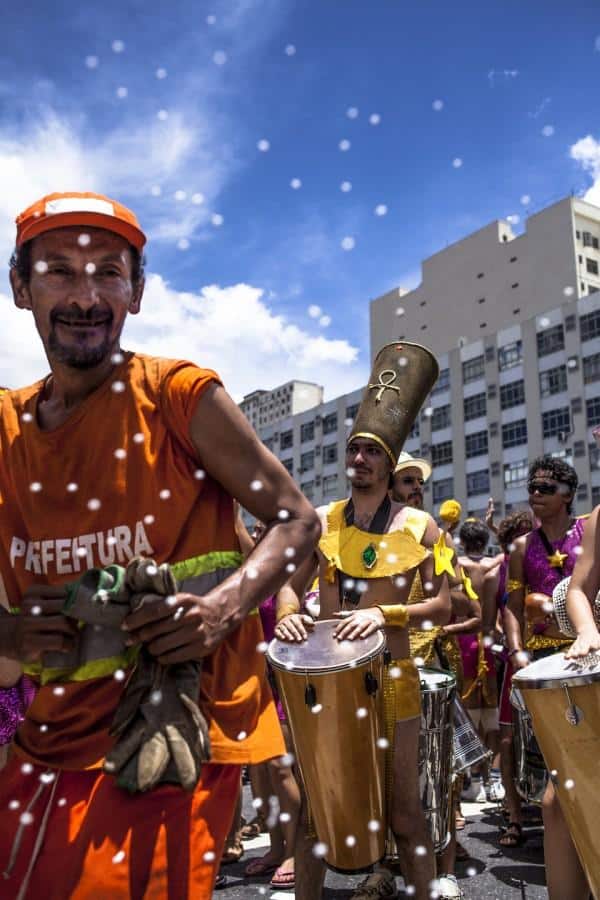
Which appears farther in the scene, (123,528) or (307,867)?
(307,867)

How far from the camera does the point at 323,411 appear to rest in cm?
6744

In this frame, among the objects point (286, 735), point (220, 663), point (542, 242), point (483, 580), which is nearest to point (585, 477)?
point (542, 242)

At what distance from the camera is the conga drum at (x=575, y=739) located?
2.73 metres

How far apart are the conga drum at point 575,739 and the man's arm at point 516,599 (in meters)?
2.51

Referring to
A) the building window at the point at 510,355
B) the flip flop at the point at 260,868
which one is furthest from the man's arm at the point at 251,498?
the building window at the point at 510,355

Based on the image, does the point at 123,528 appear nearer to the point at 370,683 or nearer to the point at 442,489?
the point at 370,683

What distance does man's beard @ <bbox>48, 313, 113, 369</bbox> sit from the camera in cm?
179

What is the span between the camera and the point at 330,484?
217ft

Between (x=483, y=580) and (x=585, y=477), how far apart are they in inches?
1588

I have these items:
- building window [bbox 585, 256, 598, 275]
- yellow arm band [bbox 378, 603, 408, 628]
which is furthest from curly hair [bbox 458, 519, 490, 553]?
building window [bbox 585, 256, 598, 275]

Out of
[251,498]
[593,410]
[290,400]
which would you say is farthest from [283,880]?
[290,400]

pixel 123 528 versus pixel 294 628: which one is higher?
pixel 123 528

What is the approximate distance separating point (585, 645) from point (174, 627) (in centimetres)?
193

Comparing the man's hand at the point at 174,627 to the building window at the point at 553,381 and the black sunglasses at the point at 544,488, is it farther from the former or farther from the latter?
the building window at the point at 553,381
